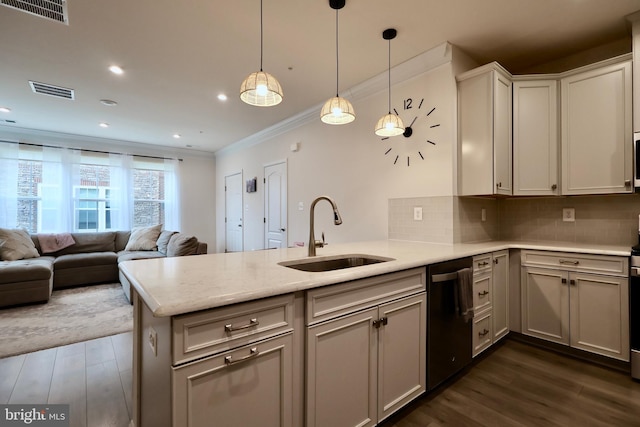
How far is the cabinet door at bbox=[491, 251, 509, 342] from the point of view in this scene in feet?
8.09

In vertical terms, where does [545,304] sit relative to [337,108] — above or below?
below

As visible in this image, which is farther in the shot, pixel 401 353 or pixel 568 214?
pixel 568 214

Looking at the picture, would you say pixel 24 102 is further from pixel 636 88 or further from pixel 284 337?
pixel 636 88

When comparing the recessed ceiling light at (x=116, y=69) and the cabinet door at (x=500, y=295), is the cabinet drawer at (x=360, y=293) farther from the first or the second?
the recessed ceiling light at (x=116, y=69)

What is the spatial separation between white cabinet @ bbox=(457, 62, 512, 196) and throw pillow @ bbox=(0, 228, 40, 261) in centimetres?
601

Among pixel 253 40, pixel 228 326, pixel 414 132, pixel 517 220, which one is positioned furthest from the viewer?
pixel 517 220

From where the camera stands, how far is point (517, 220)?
3146mm

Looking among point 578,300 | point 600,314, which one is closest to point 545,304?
point 578,300

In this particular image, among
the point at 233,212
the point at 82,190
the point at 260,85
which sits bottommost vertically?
the point at 233,212

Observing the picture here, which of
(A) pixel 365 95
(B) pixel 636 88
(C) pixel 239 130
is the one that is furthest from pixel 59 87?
(B) pixel 636 88

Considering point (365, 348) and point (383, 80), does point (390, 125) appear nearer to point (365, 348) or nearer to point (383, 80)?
point (383, 80)

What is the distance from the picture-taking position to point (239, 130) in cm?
523

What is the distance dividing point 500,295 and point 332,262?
159 cm

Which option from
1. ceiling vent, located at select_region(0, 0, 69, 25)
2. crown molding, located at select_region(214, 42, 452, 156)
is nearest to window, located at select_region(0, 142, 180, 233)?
crown molding, located at select_region(214, 42, 452, 156)
